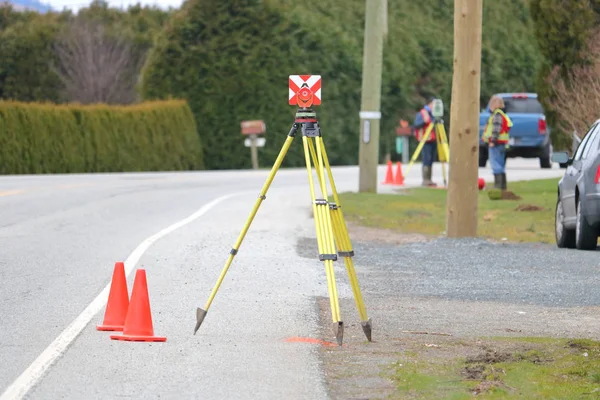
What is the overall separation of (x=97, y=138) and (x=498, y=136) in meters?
16.0

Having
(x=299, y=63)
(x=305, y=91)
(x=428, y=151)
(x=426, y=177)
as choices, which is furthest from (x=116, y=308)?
(x=299, y=63)

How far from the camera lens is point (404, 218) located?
868 inches

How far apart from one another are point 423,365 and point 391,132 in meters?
35.8

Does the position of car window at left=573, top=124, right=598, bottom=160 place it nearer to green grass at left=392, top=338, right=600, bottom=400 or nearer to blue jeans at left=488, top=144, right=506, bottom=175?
green grass at left=392, top=338, right=600, bottom=400

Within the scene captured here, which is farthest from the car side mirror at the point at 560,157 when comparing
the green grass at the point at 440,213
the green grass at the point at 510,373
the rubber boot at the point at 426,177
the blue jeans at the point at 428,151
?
the rubber boot at the point at 426,177

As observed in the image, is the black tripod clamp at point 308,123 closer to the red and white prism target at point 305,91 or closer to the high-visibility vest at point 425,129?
the red and white prism target at point 305,91

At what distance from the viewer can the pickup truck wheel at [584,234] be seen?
16391mm

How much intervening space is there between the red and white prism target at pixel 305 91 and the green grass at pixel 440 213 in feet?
30.3

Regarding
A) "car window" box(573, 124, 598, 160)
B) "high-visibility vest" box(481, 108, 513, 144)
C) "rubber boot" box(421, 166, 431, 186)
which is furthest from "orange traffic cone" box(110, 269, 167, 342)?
"rubber boot" box(421, 166, 431, 186)

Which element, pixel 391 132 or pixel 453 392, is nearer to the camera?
pixel 453 392

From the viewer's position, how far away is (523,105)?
36094 millimetres

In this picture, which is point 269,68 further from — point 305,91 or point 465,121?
point 305,91

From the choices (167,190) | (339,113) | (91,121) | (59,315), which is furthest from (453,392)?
(339,113)

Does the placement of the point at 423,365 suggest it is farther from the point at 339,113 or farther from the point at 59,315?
the point at 339,113
